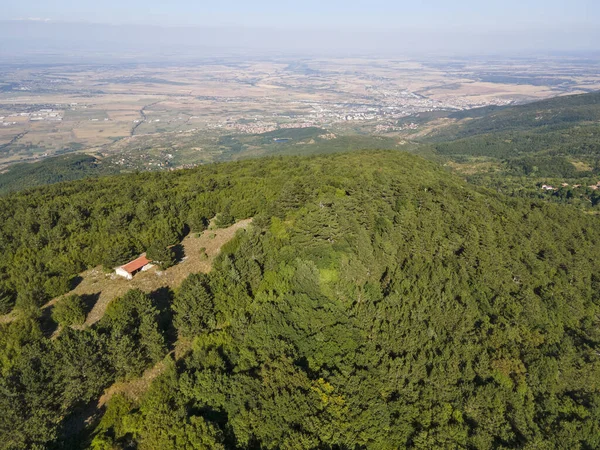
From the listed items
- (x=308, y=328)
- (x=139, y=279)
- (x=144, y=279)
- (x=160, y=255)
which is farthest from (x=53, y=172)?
(x=308, y=328)

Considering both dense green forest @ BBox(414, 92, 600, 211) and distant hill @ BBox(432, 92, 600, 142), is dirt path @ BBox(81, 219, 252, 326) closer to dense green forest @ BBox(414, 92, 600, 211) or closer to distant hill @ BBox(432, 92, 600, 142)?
dense green forest @ BBox(414, 92, 600, 211)

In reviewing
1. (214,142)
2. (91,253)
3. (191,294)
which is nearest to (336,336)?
(191,294)

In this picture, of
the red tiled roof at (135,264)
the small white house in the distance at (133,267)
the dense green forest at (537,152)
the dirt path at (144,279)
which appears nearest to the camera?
the dirt path at (144,279)

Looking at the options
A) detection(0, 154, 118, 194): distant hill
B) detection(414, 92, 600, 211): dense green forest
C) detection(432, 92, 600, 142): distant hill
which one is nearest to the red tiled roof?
detection(0, 154, 118, 194): distant hill

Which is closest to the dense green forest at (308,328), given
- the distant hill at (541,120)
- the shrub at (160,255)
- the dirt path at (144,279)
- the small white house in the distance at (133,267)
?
the dirt path at (144,279)

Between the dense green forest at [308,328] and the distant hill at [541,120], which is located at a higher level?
the distant hill at [541,120]

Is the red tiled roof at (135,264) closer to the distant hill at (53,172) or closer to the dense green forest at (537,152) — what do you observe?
the distant hill at (53,172)

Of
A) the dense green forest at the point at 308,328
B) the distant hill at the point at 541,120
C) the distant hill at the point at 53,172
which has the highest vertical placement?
the distant hill at the point at 541,120
